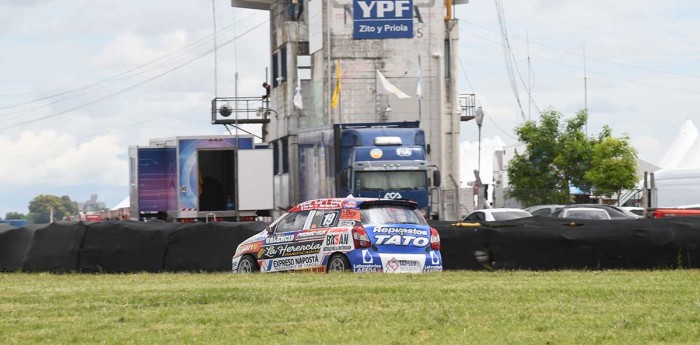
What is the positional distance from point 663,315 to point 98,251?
14.5 metres

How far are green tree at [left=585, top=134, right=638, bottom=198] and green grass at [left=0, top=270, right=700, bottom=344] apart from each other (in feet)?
159

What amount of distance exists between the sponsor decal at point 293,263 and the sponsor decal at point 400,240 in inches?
45.3

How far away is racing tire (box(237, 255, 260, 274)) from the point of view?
78.8 ft

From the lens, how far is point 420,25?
65.8m

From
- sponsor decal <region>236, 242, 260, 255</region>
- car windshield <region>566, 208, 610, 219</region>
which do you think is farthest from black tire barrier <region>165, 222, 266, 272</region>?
car windshield <region>566, 208, 610, 219</region>

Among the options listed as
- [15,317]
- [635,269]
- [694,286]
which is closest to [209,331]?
[15,317]

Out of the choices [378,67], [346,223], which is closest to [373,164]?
[346,223]

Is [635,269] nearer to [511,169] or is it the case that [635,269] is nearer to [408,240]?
[408,240]

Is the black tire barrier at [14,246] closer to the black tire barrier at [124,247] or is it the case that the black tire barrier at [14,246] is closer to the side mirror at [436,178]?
the black tire barrier at [124,247]

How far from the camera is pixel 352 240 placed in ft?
72.9

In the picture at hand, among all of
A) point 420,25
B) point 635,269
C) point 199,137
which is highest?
point 420,25

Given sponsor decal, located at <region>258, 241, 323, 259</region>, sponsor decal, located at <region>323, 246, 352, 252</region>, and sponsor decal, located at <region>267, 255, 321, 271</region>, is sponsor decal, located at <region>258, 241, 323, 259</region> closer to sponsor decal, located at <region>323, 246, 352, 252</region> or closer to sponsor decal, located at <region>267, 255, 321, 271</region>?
sponsor decal, located at <region>267, 255, 321, 271</region>

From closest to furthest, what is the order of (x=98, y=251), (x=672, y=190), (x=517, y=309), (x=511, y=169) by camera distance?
(x=517, y=309) → (x=98, y=251) → (x=672, y=190) → (x=511, y=169)

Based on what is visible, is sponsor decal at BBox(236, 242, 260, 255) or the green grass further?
sponsor decal at BBox(236, 242, 260, 255)
